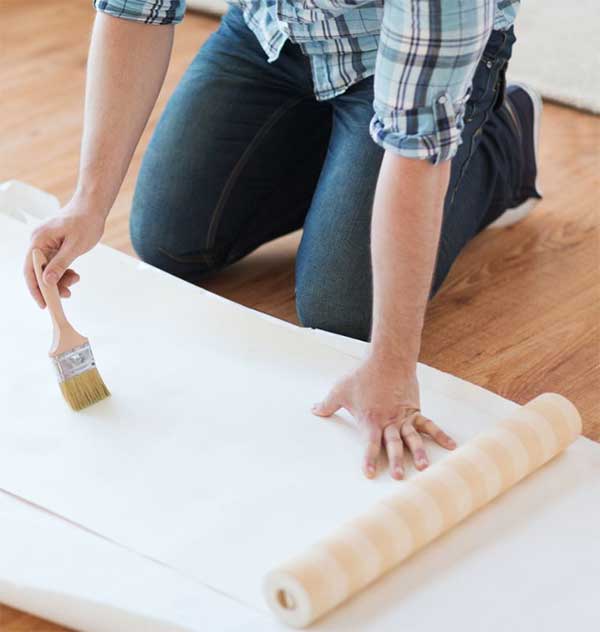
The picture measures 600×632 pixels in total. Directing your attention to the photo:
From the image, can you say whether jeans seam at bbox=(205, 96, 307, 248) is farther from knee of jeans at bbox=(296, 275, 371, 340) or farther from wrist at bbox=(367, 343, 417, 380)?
wrist at bbox=(367, 343, 417, 380)

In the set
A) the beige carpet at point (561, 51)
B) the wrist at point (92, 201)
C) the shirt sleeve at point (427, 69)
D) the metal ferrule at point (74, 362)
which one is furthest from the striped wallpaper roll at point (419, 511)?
the beige carpet at point (561, 51)

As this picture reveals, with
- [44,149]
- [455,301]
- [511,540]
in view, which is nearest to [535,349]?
[455,301]

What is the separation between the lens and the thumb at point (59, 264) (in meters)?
1.40

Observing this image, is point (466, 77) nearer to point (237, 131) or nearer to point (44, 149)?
point (237, 131)

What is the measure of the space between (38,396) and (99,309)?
0.72ft

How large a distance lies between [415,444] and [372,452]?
50mm

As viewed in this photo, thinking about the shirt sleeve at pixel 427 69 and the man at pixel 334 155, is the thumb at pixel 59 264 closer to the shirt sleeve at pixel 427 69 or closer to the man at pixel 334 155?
the man at pixel 334 155

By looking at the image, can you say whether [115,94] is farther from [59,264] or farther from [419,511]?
[419,511]

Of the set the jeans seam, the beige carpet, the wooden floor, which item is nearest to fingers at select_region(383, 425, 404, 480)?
the wooden floor

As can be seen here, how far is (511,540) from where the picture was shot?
1181mm

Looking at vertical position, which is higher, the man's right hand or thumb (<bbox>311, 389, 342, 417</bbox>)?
the man's right hand

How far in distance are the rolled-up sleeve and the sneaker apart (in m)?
0.64

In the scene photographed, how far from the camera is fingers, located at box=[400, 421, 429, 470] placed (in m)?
1.27

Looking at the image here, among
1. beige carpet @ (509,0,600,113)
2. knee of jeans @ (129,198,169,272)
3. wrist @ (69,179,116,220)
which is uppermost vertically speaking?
wrist @ (69,179,116,220)
